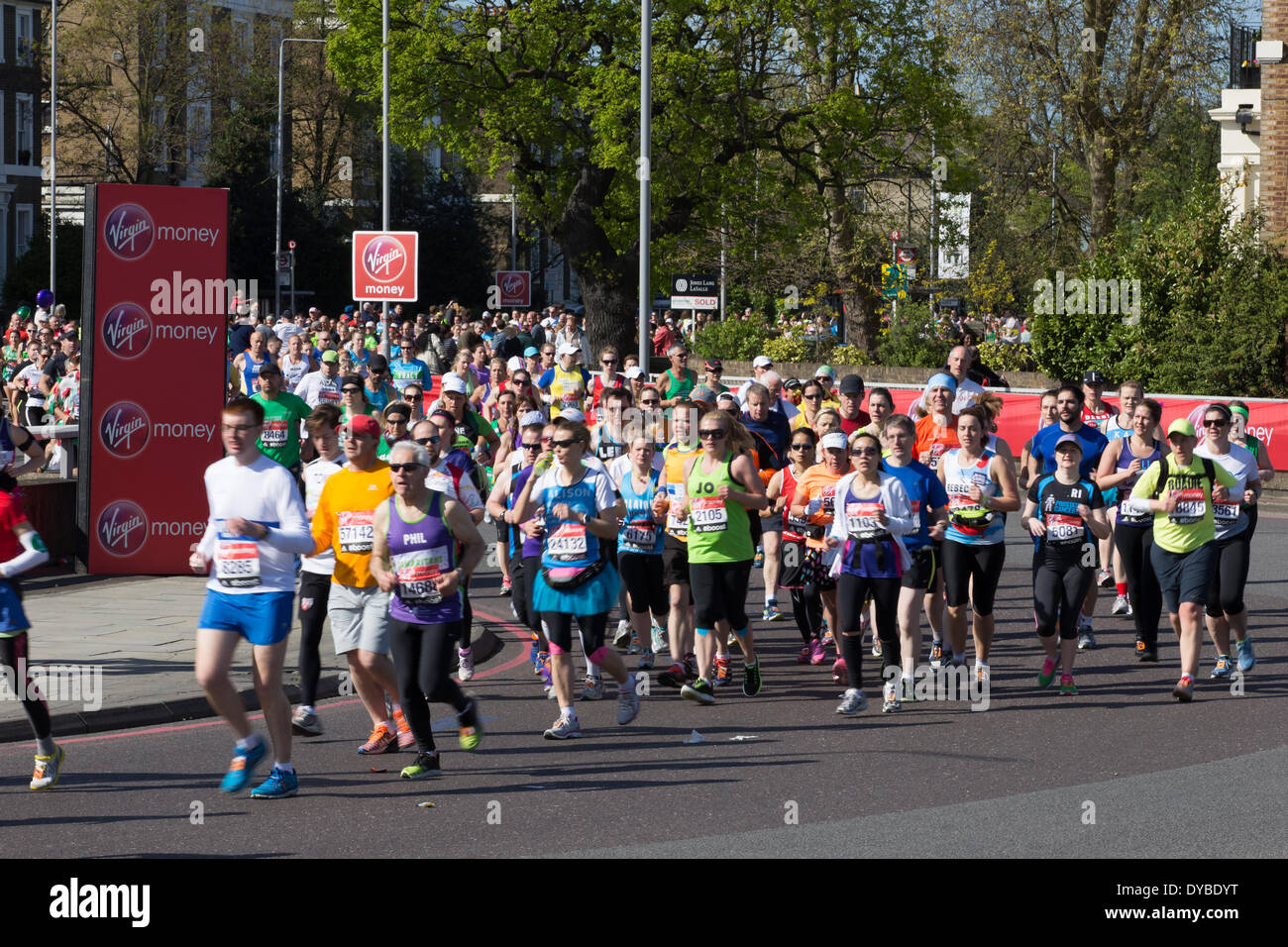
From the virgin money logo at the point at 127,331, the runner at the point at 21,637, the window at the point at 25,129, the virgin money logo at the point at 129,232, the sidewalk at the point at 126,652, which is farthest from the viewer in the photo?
the window at the point at 25,129

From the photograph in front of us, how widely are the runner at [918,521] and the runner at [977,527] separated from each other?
0.13 metres

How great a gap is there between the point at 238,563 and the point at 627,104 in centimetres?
2485

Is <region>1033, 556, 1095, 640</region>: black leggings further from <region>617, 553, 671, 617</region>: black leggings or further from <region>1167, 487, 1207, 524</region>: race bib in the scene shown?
<region>617, 553, 671, 617</region>: black leggings

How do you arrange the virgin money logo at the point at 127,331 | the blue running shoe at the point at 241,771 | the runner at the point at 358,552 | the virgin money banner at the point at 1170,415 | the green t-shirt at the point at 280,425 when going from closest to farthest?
the blue running shoe at the point at 241,771, the runner at the point at 358,552, the green t-shirt at the point at 280,425, the virgin money logo at the point at 127,331, the virgin money banner at the point at 1170,415

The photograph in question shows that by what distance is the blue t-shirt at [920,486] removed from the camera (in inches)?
415

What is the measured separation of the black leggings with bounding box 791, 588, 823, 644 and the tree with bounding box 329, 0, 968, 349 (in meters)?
20.6

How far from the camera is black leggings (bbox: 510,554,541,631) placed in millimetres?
10711

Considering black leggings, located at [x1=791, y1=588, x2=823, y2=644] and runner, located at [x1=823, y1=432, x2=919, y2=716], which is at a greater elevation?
runner, located at [x1=823, y1=432, x2=919, y2=716]

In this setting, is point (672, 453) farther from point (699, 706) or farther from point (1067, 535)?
point (1067, 535)

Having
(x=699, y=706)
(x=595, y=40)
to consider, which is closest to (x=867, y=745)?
(x=699, y=706)

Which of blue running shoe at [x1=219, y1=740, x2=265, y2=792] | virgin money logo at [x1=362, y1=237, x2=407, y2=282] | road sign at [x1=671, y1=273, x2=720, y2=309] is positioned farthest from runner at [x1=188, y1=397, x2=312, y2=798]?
road sign at [x1=671, y1=273, x2=720, y2=309]

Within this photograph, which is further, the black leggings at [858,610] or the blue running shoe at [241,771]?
the black leggings at [858,610]

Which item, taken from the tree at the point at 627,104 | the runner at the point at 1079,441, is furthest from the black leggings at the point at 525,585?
the tree at the point at 627,104

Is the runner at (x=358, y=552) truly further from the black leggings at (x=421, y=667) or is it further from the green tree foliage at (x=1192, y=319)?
the green tree foliage at (x=1192, y=319)
